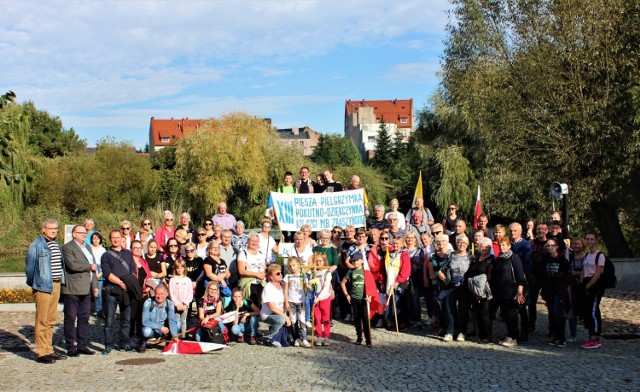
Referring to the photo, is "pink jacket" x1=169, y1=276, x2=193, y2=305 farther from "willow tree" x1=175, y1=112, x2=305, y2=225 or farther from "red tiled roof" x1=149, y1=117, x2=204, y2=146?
"red tiled roof" x1=149, y1=117, x2=204, y2=146

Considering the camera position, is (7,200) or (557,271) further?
(7,200)

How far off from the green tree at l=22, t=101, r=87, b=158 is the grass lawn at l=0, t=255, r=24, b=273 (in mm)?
33936

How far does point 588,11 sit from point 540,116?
3.12 m

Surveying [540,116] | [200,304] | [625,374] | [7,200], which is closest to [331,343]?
[200,304]

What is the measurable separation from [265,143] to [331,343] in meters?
33.5

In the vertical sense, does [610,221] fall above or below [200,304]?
above

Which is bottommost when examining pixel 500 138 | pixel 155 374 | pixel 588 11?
pixel 155 374

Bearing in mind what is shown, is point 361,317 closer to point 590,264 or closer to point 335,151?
point 590,264

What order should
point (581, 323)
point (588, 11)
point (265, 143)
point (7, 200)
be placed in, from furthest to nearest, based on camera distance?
point (265, 143), point (7, 200), point (588, 11), point (581, 323)

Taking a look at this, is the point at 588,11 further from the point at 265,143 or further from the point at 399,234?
the point at 265,143

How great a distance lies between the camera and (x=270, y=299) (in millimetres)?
11852

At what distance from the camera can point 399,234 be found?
14.0 metres

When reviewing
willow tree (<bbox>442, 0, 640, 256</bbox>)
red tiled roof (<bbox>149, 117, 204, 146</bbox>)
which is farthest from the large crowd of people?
red tiled roof (<bbox>149, 117, 204, 146</bbox>)

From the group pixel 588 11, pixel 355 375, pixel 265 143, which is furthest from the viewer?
pixel 265 143
